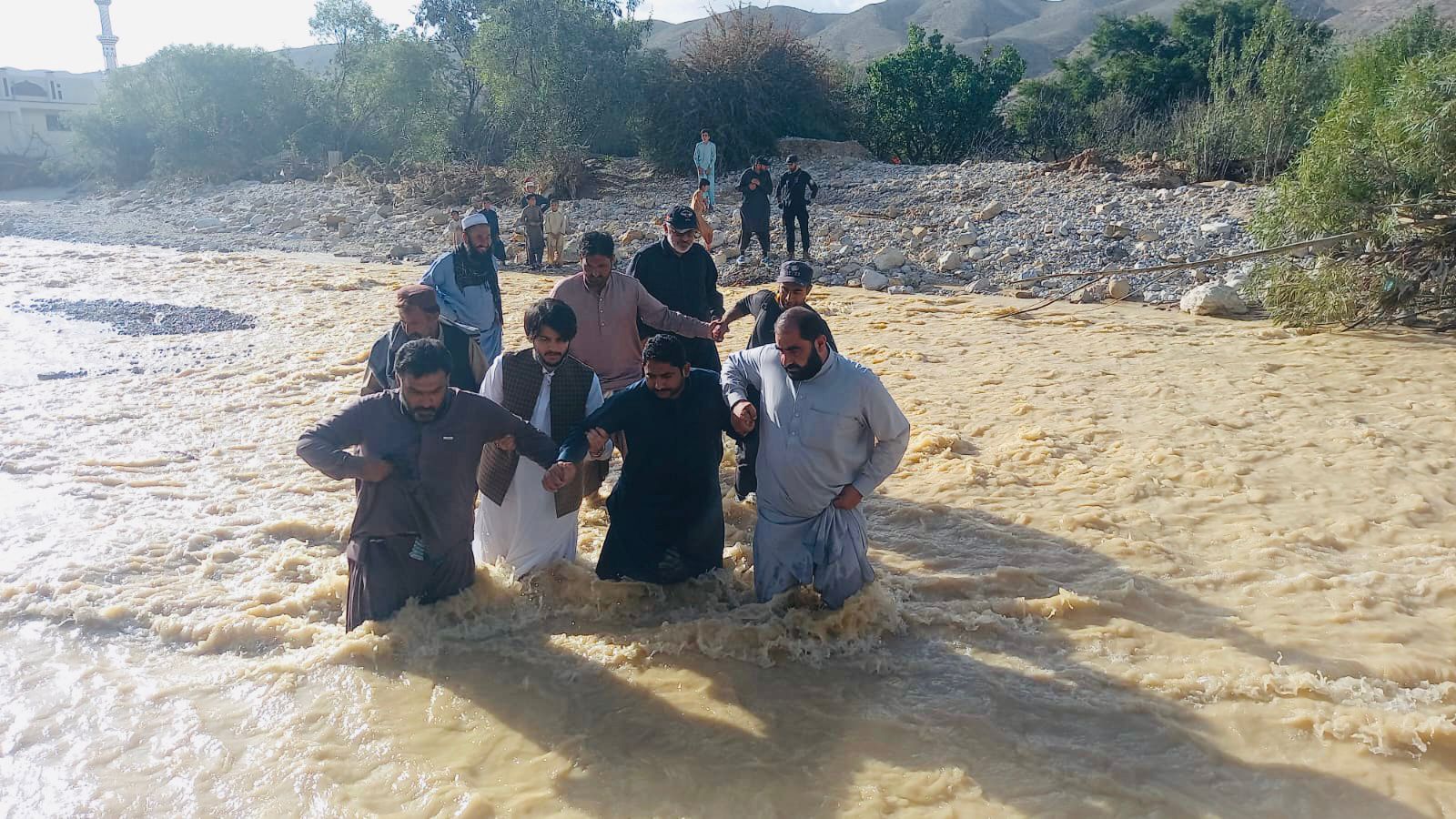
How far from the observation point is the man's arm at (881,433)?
3.96 meters

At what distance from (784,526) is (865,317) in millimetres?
8414

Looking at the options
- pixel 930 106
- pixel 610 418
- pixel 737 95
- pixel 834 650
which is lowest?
pixel 834 650

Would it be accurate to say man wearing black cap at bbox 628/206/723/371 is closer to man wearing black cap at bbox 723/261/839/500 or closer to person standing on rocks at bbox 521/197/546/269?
man wearing black cap at bbox 723/261/839/500

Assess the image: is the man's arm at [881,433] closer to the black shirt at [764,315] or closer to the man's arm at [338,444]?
the black shirt at [764,315]

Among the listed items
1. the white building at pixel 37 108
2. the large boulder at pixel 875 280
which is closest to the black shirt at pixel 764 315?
the large boulder at pixel 875 280

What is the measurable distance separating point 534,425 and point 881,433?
59.5 inches

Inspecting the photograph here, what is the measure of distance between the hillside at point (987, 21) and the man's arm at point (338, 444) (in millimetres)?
61700

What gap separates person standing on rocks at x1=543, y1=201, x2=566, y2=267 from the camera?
16.9 metres

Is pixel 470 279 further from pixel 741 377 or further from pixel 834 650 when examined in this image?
pixel 834 650

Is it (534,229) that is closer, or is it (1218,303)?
(1218,303)

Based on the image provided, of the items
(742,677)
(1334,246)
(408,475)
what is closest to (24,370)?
(408,475)

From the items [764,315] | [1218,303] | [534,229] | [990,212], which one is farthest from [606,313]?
[990,212]

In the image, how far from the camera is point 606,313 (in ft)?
17.6

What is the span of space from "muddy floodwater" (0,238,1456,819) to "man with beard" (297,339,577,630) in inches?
12.8
